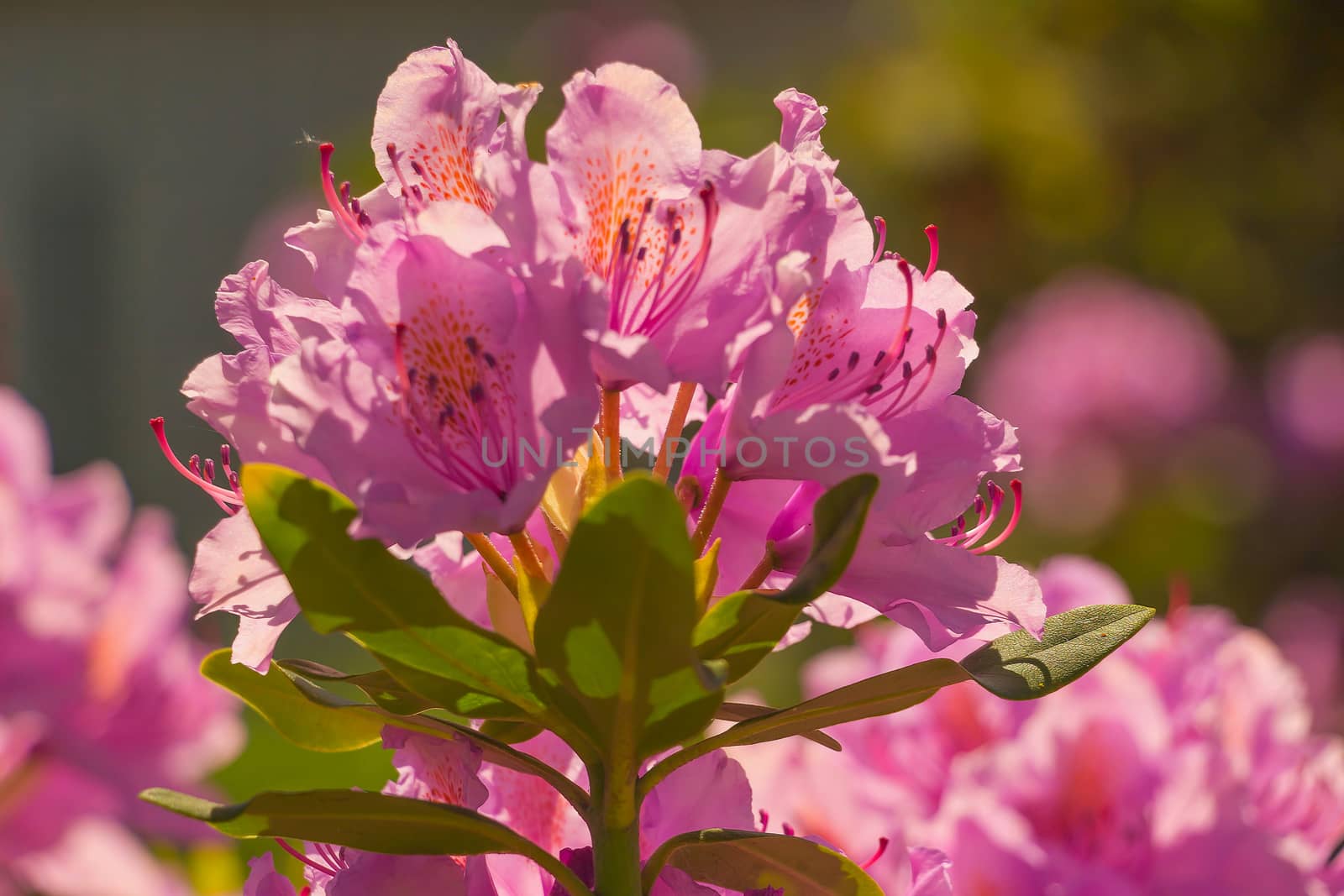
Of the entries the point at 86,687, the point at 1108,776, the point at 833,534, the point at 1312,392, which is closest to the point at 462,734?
the point at 833,534

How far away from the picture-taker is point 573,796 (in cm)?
49

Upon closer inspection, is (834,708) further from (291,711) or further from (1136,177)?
(1136,177)

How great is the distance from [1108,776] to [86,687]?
79 centimetres

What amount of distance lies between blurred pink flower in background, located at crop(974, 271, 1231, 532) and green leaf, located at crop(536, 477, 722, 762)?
10.5 ft

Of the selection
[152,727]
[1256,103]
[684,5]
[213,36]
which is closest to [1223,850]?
[152,727]

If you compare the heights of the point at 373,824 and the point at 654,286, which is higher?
the point at 654,286

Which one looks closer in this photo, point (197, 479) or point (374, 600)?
point (374, 600)

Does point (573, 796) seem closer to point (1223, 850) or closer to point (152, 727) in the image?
point (1223, 850)

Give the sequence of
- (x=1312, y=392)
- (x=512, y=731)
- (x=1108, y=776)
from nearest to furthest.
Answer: (x=512, y=731)
(x=1108, y=776)
(x=1312, y=392)

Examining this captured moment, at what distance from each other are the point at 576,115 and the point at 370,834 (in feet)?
0.78

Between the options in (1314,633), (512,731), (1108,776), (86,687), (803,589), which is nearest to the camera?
(803,589)

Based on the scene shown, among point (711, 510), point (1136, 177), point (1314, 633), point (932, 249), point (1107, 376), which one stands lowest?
point (711, 510)

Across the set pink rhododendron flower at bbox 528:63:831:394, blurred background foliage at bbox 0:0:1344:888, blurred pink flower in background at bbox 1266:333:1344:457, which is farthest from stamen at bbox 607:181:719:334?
blurred pink flower in background at bbox 1266:333:1344:457

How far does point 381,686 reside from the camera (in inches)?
19.2
